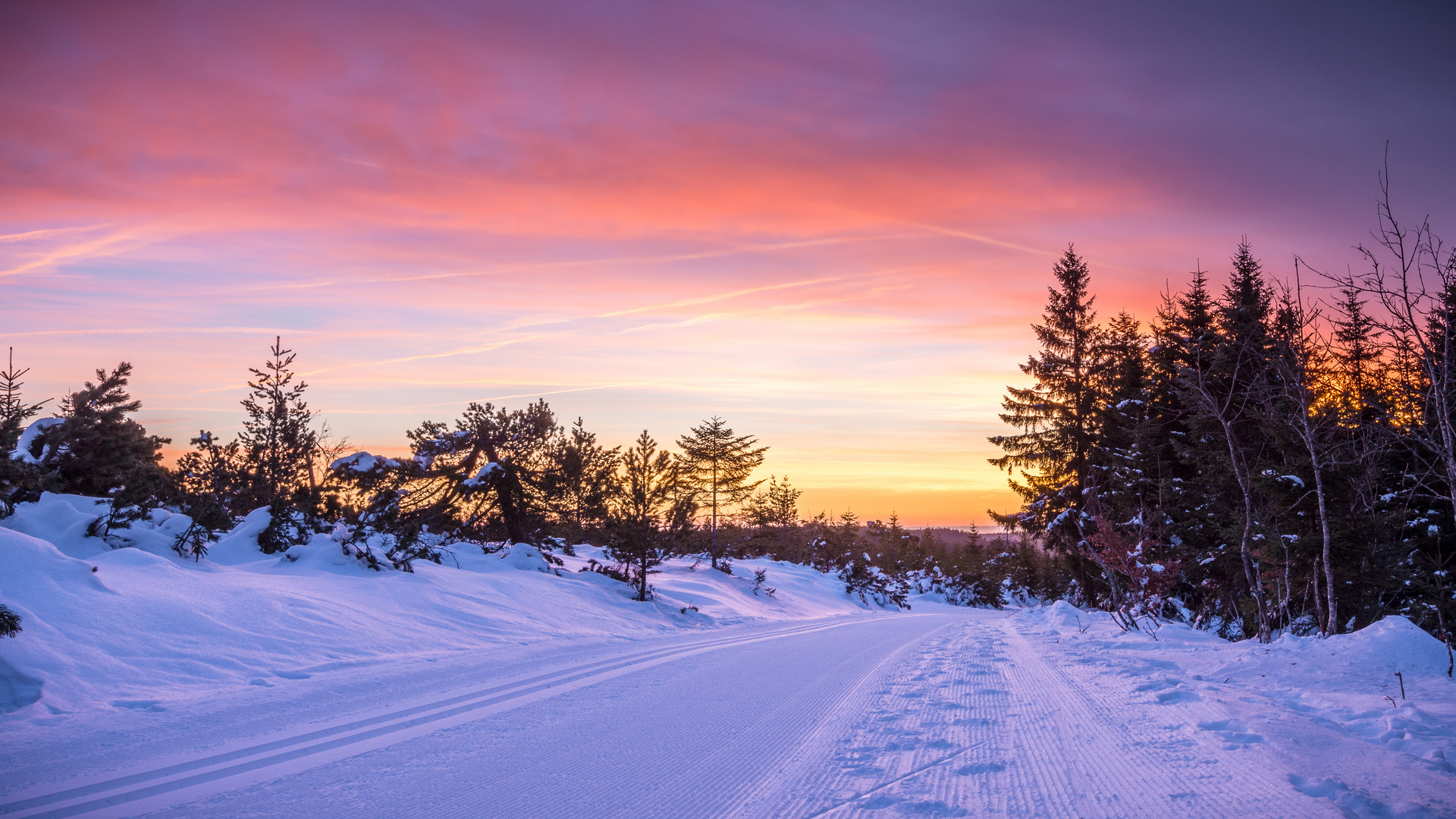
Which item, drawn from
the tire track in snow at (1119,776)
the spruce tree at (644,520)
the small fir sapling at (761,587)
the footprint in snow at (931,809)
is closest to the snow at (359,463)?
the spruce tree at (644,520)

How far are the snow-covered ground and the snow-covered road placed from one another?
0.03 m

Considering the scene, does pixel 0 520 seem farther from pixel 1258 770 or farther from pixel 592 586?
pixel 1258 770

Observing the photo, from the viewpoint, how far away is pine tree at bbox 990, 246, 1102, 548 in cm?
3003

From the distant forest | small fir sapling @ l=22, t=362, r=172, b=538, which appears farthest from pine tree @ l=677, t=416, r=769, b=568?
small fir sapling @ l=22, t=362, r=172, b=538

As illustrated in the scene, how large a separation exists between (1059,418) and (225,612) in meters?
28.9

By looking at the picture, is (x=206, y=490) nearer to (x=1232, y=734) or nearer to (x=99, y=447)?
(x=99, y=447)

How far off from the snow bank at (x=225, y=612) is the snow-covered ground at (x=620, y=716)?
49 millimetres

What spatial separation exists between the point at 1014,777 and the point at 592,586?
1639cm

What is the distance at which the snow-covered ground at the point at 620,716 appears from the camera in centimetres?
399

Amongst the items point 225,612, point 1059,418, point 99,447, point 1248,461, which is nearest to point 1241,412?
point 1248,461

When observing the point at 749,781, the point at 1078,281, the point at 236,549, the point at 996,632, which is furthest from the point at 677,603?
the point at 1078,281

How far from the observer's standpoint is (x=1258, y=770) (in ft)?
14.4

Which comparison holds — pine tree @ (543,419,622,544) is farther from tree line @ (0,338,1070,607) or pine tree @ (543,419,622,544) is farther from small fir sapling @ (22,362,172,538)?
small fir sapling @ (22,362,172,538)

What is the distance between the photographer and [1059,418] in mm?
30594
